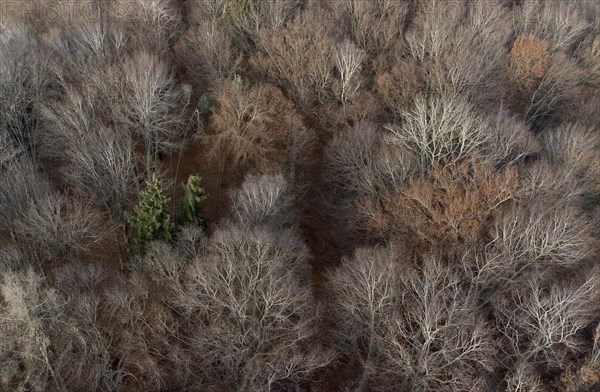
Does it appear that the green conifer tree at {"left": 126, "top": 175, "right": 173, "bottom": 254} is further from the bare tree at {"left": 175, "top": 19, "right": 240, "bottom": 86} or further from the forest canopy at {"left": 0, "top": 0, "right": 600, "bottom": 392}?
the bare tree at {"left": 175, "top": 19, "right": 240, "bottom": 86}

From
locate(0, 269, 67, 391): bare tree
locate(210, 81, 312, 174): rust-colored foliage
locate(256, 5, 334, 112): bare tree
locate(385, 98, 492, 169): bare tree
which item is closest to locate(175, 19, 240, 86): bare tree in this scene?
locate(256, 5, 334, 112): bare tree

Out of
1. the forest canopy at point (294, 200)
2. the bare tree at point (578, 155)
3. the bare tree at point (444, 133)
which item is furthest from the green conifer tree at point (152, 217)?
the bare tree at point (578, 155)

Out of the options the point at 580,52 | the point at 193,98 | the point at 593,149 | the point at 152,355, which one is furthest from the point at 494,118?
the point at 152,355

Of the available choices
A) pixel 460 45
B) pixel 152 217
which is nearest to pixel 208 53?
pixel 152 217

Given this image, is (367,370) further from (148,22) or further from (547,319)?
(148,22)

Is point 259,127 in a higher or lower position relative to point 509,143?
A: higher

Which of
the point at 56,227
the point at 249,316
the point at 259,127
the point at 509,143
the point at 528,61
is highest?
the point at 259,127

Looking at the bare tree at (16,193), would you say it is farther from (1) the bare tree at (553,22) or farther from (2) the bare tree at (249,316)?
(1) the bare tree at (553,22)
